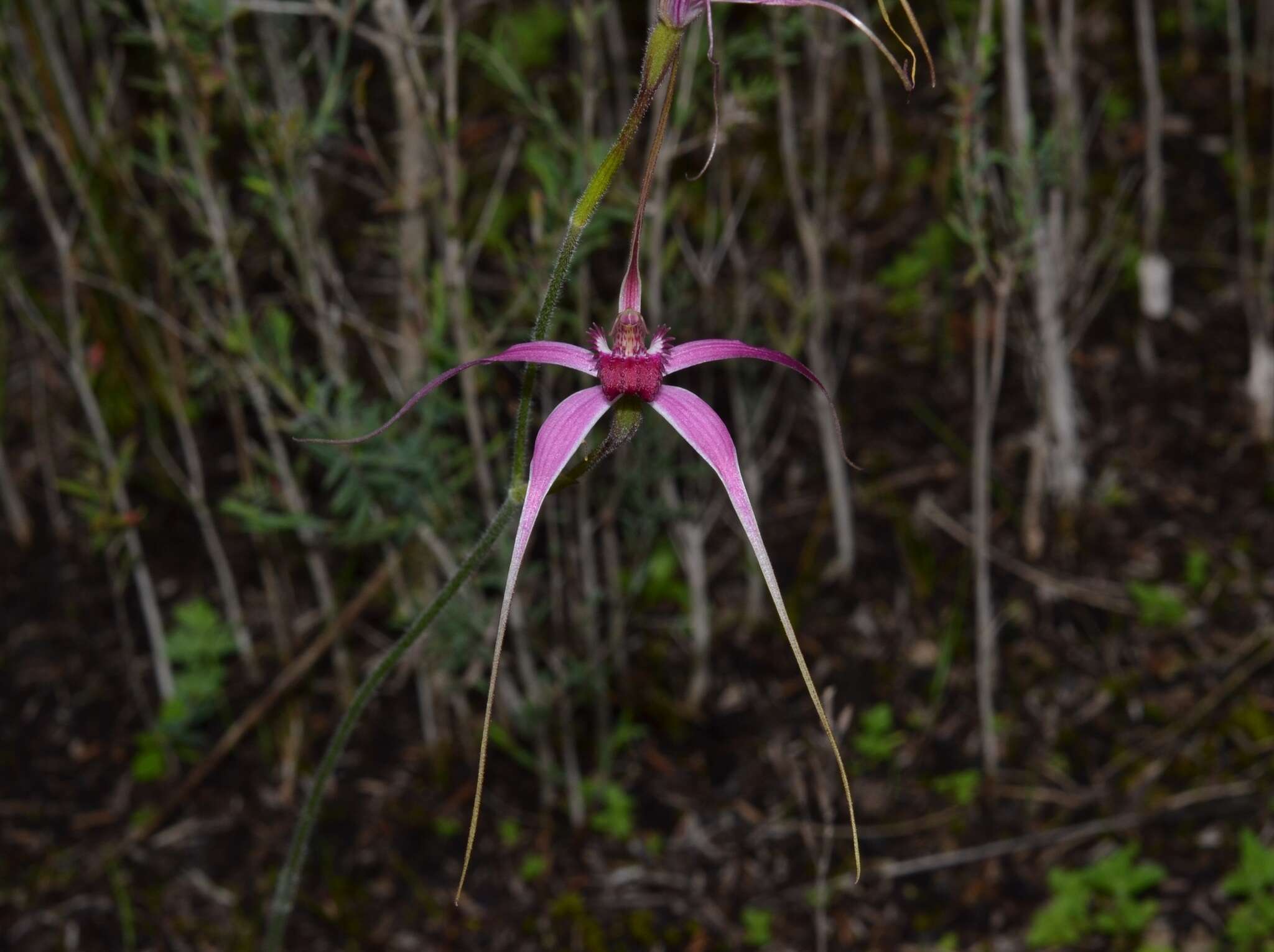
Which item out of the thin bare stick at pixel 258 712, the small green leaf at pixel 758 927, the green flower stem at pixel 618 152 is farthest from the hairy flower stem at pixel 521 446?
the small green leaf at pixel 758 927

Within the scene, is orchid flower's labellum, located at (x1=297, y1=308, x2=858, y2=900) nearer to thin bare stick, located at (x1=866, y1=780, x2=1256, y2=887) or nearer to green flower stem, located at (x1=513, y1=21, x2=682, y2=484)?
green flower stem, located at (x1=513, y1=21, x2=682, y2=484)

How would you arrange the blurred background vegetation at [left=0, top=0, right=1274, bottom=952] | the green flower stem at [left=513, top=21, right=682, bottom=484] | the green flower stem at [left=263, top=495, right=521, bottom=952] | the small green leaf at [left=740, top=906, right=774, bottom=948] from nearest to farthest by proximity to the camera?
the green flower stem at [left=513, top=21, right=682, bottom=484] < the green flower stem at [left=263, top=495, right=521, bottom=952] < the blurred background vegetation at [left=0, top=0, right=1274, bottom=952] < the small green leaf at [left=740, top=906, right=774, bottom=948]

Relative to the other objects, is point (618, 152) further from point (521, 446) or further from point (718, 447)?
point (521, 446)

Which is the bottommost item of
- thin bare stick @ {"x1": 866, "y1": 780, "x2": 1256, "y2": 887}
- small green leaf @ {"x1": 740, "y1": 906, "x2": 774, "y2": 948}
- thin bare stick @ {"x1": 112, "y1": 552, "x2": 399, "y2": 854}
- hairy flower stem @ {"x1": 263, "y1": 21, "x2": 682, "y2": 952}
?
small green leaf @ {"x1": 740, "y1": 906, "x2": 774, "y2": 948}

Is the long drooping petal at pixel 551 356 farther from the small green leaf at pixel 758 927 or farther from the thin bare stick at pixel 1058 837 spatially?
the thin bare stick at pixel 1058 837

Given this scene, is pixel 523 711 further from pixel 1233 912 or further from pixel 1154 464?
pixel 1154 464

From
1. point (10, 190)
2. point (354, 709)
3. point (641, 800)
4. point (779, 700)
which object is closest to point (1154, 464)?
point (779, 700)

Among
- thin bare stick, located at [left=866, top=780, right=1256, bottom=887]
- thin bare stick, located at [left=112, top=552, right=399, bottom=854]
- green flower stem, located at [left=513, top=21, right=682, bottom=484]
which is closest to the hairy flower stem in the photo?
green flower stem, located at [left=513, top=21, right=682, bottom=484]
